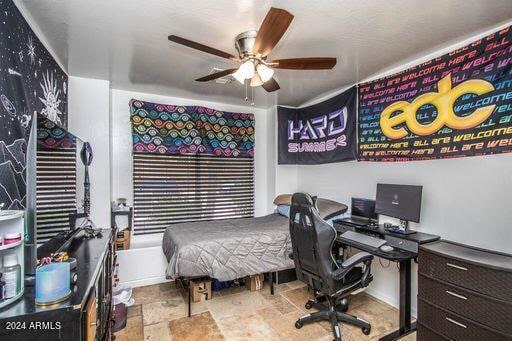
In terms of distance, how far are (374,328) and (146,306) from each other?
2.37 m

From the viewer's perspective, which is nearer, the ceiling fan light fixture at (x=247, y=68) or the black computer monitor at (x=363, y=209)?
the ceiling fan light fixture at (x=247, y=68)

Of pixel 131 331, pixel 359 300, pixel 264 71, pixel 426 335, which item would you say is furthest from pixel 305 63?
pixel 131 331

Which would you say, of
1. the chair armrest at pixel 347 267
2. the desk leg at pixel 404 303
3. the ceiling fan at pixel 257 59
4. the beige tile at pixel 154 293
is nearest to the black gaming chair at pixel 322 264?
the chair armrest at pixel 347 267

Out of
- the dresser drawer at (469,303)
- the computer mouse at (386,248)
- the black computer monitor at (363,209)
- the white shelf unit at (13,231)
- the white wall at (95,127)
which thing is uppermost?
the white wall at (95,127)

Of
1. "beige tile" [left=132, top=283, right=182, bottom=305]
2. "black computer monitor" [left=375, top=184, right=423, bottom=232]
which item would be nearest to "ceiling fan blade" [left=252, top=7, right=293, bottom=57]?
"black computer monitor" [left=375, top=184, right=423, bottom=232]

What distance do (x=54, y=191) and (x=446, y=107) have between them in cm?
319

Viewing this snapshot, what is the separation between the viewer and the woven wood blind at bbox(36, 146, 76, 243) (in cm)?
146

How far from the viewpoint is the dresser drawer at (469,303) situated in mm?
1643

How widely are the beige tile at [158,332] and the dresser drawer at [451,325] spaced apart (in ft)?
7.01

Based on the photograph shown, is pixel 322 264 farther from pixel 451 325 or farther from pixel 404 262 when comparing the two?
pixel 451 325

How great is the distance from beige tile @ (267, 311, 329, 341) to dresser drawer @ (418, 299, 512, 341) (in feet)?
2.80

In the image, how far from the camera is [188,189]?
407 cm

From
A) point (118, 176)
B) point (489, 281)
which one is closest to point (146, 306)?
point (118, 176)

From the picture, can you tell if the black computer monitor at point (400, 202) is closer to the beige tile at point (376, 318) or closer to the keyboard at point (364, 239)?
the keyboard at point (364, 239)
